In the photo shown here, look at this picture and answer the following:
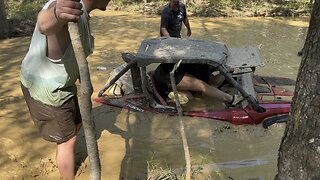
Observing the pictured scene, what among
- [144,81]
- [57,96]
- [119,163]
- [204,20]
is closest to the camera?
[57,96]

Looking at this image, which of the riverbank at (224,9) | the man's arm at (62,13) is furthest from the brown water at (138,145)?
the riverbank at (224,9)

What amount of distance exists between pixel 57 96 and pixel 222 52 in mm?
2691

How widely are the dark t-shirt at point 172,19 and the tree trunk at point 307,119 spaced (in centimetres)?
522

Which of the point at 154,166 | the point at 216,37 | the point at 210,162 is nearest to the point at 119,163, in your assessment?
the point at 154,166

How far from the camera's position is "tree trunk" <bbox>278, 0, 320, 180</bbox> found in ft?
6.93

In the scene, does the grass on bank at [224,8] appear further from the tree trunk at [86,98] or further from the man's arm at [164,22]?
the tree trunk at [86,98]

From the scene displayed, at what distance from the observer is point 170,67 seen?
5172mm

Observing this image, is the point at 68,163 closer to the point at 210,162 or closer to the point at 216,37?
the point at 210,162

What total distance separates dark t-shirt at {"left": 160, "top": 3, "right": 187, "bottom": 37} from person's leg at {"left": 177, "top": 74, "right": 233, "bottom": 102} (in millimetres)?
2348

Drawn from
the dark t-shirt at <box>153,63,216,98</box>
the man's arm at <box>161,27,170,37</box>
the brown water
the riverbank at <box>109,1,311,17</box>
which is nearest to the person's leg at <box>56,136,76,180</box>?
the brown water

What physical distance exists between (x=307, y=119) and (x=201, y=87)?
3.06 metres

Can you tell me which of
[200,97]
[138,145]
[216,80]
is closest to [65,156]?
[138,145]

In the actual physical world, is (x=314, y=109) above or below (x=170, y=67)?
above

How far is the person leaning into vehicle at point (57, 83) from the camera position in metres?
2.71
